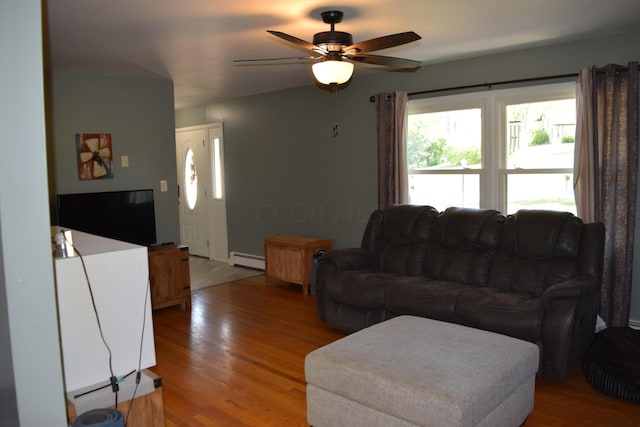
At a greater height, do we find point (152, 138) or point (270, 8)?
point (270, 8)

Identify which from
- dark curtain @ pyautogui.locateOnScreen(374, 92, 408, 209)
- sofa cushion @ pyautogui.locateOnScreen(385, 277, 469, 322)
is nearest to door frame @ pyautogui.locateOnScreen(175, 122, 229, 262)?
dark curtain @ pyautogui.locateOnScreen(374, 92, 408, 209)

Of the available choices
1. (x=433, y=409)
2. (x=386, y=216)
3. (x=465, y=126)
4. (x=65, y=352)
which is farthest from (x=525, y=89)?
(x=65, y=352)

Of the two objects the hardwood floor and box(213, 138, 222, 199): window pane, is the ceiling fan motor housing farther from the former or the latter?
box(213, 138, 222, 199): window pane

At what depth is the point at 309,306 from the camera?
496 cm

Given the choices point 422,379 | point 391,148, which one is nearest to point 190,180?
point 391,148

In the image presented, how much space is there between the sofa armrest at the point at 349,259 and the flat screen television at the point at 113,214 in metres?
2.00

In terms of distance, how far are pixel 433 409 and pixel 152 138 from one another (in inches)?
170

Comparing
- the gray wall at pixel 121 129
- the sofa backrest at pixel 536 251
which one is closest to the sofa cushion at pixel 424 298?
the sofa backrest at pixel 536 251

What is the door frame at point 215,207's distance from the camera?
7199 millimetres

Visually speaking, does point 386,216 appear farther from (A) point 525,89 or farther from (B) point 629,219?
(B) point 629,219

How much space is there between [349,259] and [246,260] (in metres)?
2.94

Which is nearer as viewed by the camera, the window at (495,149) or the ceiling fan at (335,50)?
the ceiling fan at (335,50)

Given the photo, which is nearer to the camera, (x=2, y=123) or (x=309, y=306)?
(x=2, y=123)

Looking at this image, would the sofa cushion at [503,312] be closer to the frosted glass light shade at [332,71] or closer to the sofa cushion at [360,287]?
the sofa cushion at [360,287]
